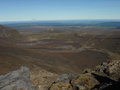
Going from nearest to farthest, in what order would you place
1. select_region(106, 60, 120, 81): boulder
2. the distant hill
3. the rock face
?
the rock face
select_region(106, 60, 120, 81): boulder
the distant hill

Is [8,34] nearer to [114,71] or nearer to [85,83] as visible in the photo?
[114,71]

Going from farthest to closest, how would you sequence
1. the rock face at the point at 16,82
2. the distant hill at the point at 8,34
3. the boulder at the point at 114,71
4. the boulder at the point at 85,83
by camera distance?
the distant hill at the point at 8,34 → the boulder at the point at 114,71 → the rock face at the point at 16,82 → the boulder at the point at 85,83

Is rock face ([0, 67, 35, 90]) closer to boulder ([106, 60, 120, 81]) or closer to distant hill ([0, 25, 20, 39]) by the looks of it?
boulder ([106, 60, 120, 81])

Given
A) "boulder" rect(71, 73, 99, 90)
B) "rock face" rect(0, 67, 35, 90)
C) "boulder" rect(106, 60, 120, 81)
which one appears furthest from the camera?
"boulder" rect(106, 60, 120, 81)

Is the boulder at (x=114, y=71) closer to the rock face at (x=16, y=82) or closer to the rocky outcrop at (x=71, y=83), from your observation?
the rocky outcrop at (x=71, y=83)

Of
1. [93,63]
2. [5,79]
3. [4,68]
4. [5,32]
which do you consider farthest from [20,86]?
[5,32]

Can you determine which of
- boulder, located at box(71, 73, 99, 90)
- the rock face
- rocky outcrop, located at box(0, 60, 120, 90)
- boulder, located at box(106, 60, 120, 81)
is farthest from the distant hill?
boulder, located at box(71, 73, 99, 90)

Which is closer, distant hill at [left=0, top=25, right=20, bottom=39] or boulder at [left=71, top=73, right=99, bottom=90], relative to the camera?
boulder at [left=71, top=73, right=99, bottom=90]

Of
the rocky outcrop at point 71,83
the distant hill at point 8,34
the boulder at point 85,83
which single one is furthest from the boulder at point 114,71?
the distant hill at point 8,34

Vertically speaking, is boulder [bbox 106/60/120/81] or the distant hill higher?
boulder [bbox 106/60/120/81]
